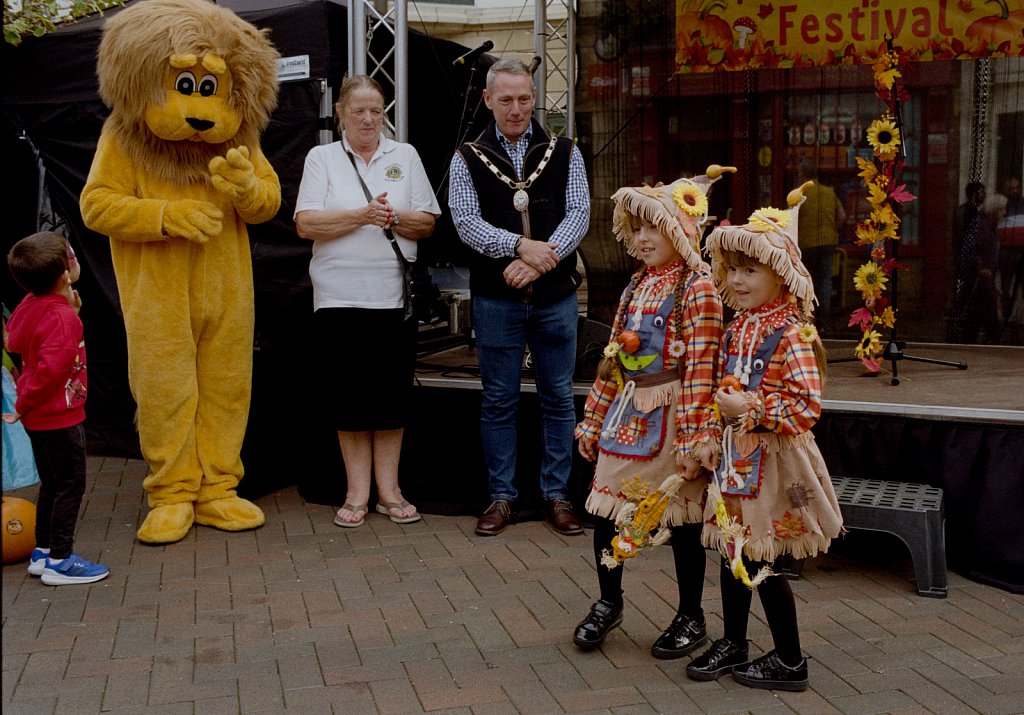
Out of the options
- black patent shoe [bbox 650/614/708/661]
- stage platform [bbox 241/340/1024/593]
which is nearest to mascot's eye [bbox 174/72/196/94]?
stage platform [bbox 241/340/1024/593]

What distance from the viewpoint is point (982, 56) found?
23.8 ft

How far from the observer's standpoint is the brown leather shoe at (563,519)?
4879mm

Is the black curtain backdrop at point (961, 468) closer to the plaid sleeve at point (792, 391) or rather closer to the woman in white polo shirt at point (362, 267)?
the plaid sleeve at point (792, 391)

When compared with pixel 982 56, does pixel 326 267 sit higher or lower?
lower

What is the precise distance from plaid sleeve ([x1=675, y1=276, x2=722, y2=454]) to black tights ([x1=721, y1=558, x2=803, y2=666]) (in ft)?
1.34

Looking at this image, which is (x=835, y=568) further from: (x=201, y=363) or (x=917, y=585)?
(x=201, y=363)

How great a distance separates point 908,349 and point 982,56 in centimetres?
206

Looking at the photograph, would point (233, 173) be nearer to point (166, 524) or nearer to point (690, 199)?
point (166, 524)

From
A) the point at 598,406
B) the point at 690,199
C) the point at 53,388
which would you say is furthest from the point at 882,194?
the point at 53,388

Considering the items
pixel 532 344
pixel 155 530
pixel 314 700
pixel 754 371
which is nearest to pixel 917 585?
pixel 754 371

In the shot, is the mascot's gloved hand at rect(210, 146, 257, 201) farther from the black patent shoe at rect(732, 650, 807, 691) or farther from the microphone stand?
the black patent shoe at rect(732, 650, 807, 691)

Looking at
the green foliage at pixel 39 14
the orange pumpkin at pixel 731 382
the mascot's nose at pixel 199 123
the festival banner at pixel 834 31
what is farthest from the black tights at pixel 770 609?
the festival banner at pixel 834 31

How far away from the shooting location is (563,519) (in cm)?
490

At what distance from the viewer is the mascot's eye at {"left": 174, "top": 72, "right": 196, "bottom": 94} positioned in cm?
465
